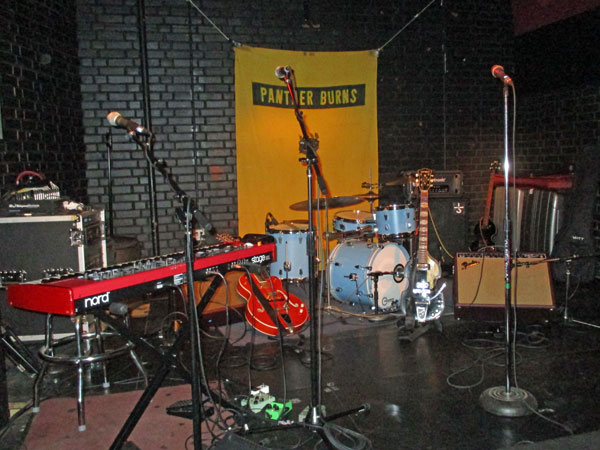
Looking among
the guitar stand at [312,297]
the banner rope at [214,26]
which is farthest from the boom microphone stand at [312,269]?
the banner rope at [214,26]

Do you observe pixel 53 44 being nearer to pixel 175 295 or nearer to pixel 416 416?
pixel 175 295

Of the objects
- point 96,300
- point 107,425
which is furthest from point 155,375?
point 107,425

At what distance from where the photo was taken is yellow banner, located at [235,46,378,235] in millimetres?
6004

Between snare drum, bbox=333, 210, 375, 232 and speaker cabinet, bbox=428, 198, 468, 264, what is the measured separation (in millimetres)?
1071

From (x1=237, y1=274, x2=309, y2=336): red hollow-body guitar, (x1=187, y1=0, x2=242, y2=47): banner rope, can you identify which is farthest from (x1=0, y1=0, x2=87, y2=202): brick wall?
(x1=237, y1=274, x2=309, y2=336): red hollow-body guitar

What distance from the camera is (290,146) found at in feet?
20.2

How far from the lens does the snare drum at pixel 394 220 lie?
16.0ft

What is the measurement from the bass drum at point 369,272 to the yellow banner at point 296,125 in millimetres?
1153

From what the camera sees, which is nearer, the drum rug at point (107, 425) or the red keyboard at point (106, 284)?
the red keyboard at point (106, 284)

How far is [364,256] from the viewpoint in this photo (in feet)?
15.7

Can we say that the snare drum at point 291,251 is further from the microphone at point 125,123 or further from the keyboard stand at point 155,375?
the microphone at point 125,123

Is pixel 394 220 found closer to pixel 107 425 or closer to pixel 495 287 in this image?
pixel 495 287

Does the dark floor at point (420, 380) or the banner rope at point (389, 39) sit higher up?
the banner rope at point (389, 39)

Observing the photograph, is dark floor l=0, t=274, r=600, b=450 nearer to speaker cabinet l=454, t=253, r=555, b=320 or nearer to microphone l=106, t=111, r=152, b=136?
speaker cabinet l=454, t=253, r=555, b=320
